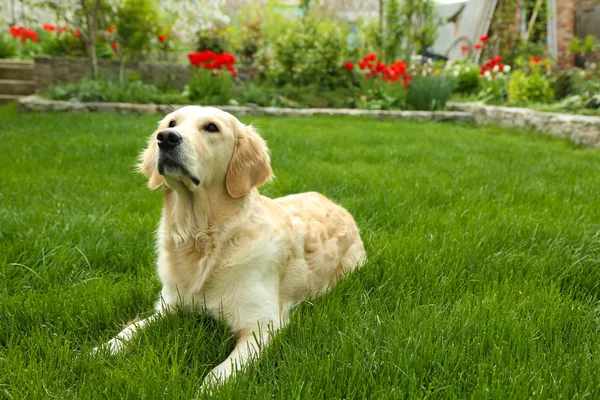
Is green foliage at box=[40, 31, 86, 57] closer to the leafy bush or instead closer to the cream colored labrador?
the leafy bush

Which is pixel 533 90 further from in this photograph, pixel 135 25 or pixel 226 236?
pixel 226 236

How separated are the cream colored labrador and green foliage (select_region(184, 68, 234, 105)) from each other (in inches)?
296

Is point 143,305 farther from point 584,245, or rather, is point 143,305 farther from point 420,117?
point 420,117

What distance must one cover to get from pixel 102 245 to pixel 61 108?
695 centimetres

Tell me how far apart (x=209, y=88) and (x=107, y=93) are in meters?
1.91

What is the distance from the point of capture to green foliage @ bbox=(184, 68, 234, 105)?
378 inches

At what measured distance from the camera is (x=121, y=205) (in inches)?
143

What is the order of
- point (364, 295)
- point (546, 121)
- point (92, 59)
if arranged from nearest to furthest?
point (364, 295) → point (546, 121) → point (92, 59)

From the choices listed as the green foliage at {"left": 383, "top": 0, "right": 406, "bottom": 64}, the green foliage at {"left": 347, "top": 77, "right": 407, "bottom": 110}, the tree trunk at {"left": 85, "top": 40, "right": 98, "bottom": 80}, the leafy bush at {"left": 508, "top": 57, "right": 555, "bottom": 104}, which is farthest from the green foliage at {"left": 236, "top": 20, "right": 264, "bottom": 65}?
the leafy bush at {"left": 508, "top": 57, "right": 555, "bottom": 104}

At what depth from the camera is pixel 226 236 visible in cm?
216

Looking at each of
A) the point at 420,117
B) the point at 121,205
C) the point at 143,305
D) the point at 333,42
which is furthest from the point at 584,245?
the point at 333,42

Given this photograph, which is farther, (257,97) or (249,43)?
(249,43)

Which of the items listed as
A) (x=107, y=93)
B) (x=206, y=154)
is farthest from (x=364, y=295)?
(x=107, y=93)

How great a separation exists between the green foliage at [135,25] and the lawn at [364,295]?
22.1ft
